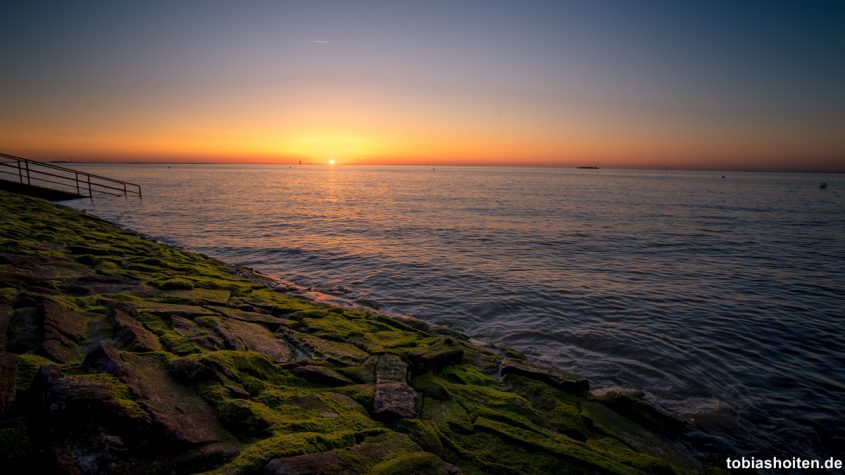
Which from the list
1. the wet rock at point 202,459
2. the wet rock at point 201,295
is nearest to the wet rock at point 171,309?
the wet rock at point 201,295

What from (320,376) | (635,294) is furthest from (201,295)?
(635,294)

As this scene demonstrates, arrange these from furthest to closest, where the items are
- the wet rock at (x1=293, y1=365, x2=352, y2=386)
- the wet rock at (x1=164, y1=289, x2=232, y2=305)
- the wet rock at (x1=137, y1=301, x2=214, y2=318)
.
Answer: the wet rock at (x1=164, y1=289, x2=232, y2=305) → the wet rock at (x1=137, y1=301, x2=214, y2=318) → the wet rock at (x1=293, y1=365, x2=352, y2=386)

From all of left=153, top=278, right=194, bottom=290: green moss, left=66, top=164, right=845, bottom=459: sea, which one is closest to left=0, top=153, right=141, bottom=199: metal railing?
left=66, top=164, right=845, bottom=459: sea

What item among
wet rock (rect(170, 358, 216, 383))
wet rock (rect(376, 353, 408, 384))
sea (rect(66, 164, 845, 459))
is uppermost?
wet rock (rect(170, 358, 216, 383))

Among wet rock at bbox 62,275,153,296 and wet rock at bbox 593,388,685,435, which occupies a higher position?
wet rock at bbox 62,275,153,296

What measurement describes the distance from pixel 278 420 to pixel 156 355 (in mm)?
1657

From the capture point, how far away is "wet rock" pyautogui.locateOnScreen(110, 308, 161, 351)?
4486mm

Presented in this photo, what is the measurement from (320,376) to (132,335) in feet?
7.52

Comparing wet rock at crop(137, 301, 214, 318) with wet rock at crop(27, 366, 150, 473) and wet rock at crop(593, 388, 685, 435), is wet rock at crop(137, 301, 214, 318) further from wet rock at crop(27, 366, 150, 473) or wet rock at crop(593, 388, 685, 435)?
wet rock at crop(593, 388, 685, 435)

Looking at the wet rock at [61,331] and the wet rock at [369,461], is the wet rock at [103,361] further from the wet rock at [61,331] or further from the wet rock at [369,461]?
the wet rock at [369,461]

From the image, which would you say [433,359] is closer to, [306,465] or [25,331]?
[306,465]

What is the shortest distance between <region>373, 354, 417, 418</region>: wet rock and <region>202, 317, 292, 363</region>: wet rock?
1411mm

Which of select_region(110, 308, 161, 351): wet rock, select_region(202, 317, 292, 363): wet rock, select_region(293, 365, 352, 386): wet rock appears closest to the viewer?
select_region(110, 308, 161, 351): wet rock

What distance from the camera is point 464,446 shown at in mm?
4121
